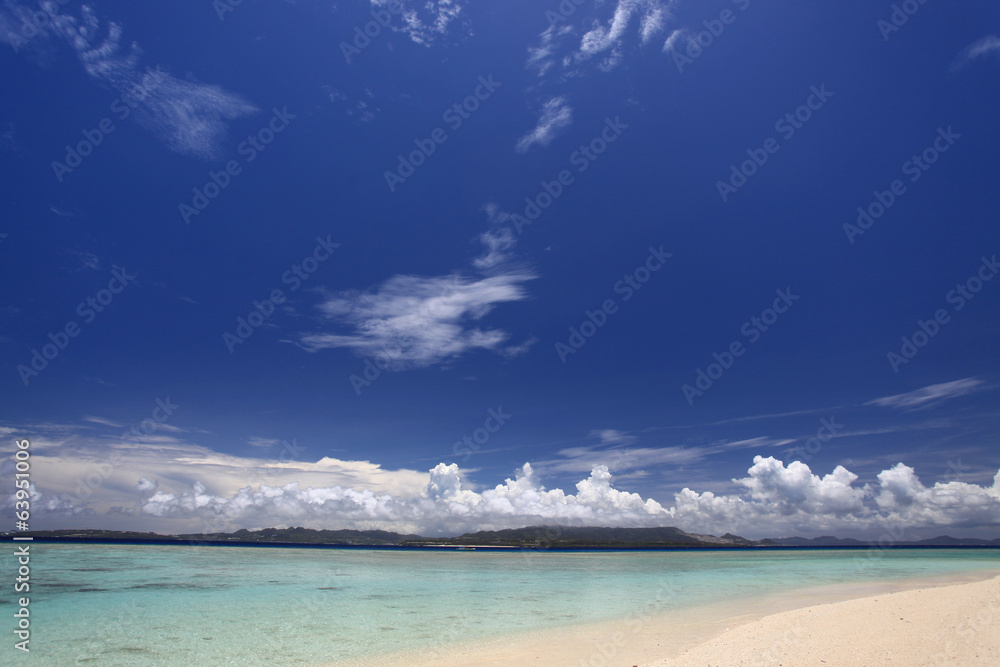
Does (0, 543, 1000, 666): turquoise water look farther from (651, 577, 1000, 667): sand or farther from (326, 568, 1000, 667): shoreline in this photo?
(651, 577, 1000, 667): sand

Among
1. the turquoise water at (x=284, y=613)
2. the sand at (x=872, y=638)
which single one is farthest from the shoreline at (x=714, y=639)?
the turquoise water at (x=284, y=613)

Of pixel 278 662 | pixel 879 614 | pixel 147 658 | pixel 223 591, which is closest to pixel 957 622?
pixel 879 614

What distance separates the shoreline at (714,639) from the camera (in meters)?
11.3

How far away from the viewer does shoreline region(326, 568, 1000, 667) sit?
11.3 m

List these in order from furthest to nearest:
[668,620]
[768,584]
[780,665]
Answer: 1. [768,584]
2. [668,620]
3. [780,665]

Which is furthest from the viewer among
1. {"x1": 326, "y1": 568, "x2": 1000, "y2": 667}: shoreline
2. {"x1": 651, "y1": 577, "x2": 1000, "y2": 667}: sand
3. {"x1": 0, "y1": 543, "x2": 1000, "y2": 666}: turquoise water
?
{"x1": 0, "y1": 543, "x2": 1000, "y2": 666}: turquoise water

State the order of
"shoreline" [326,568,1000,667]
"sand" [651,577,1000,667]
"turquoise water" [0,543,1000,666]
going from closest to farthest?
1. "sand" [651,577,1000,667]
2. "shoreline" [326,568,1000,667]
3. "turquoise water" [0,543,1000,666]

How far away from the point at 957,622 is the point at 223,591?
35.7 metres

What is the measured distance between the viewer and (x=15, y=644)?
14328mm

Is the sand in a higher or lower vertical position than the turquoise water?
higher

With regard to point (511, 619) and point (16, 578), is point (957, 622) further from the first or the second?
point (16, 578)

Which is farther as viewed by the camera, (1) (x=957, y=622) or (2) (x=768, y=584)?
(2) (x=768, y=584)

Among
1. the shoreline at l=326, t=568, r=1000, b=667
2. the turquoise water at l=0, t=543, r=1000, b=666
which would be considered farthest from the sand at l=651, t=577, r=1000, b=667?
the turquoise water at l=0, t=543, r=1000, b=666

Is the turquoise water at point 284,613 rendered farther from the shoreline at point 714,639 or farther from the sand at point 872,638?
the sand at point 872,638
